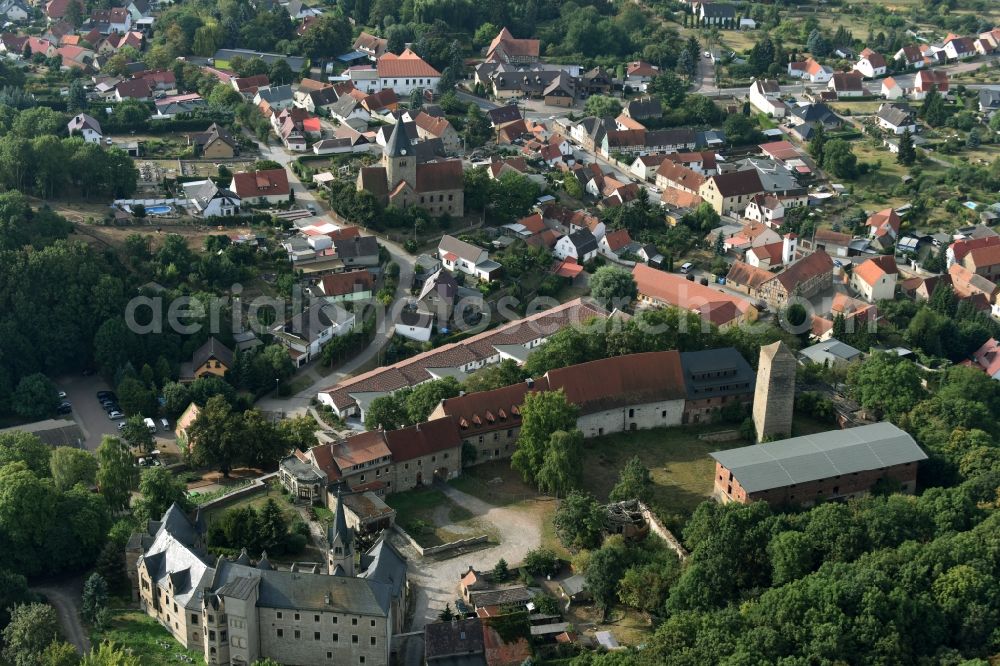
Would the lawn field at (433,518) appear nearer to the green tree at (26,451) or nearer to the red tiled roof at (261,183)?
the green tree at (26,451)

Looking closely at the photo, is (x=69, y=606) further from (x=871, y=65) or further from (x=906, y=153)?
(x=871, y=65)

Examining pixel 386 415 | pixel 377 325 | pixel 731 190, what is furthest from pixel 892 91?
pixel 386 415

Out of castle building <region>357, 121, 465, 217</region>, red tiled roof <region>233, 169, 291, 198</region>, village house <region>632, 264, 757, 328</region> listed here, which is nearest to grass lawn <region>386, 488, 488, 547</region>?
village house <region>632, 264, 757, 328</region>

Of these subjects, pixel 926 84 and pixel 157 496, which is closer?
pixel 157 496

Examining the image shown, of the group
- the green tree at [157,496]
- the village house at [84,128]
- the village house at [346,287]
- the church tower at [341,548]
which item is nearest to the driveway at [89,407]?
the green tree at [157,496]

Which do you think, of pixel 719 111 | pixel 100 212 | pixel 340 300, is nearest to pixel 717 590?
pixel 340 300

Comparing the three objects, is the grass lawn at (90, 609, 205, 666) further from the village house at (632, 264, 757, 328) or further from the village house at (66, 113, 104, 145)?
the village house at (66, 113, 104, 145)
